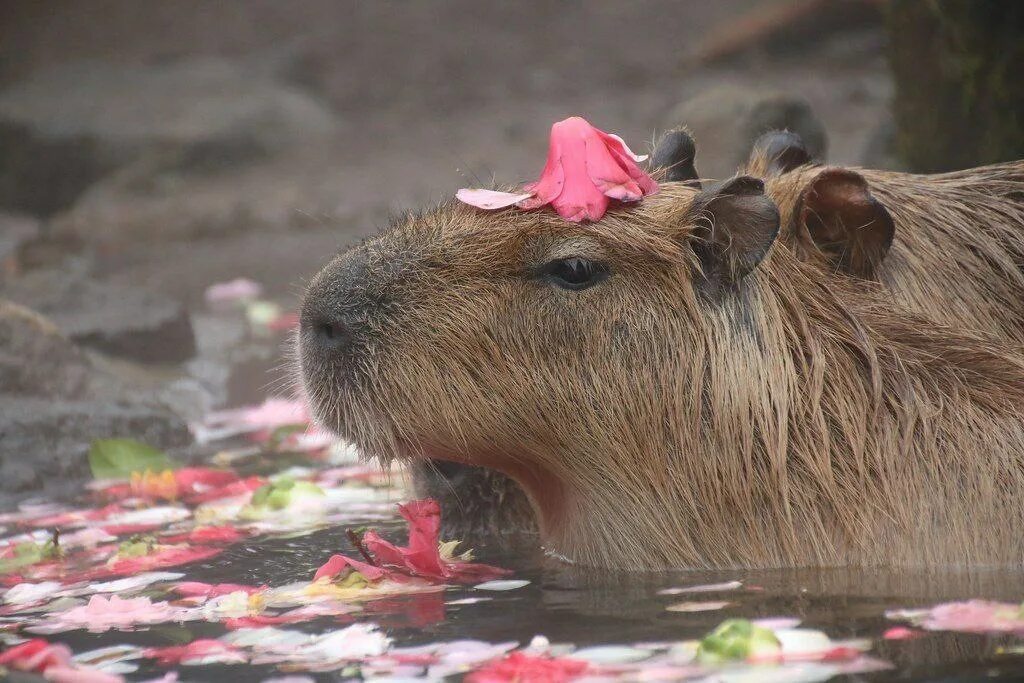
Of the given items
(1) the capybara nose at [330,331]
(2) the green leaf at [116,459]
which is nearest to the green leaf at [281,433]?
(2) the green leaf at [116,459]

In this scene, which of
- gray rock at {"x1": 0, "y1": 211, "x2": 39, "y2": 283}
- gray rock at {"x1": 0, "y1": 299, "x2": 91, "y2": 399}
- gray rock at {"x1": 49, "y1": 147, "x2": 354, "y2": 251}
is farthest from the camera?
gray rock at {"x1": 49, "y1": 147, "x2": 354, "y2": 251}

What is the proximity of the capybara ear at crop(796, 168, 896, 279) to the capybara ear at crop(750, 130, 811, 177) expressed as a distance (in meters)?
0.36

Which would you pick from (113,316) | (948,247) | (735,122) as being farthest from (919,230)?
(113,316)

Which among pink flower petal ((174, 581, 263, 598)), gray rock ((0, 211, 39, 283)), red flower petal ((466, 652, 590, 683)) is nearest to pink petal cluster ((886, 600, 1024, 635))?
red flower petal ((466, 652, 590, 683))

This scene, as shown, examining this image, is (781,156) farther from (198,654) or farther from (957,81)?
(957,81)

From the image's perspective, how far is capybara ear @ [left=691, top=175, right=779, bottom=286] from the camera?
3021 millimetres

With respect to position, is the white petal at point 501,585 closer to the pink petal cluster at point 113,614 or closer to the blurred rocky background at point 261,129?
the pink petal cluster at point 113,614

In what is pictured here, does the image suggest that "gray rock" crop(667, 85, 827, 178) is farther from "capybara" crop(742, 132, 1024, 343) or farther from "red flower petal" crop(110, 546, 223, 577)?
"red flower petal" crop(110, 546, 223, 577)

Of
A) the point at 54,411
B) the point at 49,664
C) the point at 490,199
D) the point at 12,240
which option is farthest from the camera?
the point at 12,240

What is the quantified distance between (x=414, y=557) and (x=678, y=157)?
3.64 ft

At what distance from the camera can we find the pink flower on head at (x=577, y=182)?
313 centimetres

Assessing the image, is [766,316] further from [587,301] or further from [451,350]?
[451,350]

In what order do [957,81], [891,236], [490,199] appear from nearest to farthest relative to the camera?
[490,199], [891,236], [957,81]

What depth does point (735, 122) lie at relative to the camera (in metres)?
6.79
